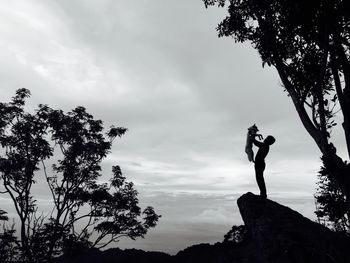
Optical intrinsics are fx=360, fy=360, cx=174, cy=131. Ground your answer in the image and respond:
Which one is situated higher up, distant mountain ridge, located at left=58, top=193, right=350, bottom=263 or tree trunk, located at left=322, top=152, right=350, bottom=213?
tree trunk, located at left=322, top=152, right=350, bottom=213

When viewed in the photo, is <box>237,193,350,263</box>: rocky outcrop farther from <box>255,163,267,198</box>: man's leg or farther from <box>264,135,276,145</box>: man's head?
<box>264,135,276,145</box>: man's head

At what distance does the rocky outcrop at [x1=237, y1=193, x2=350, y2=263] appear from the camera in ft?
28.2

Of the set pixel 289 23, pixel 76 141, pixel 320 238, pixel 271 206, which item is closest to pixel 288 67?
pixel 289 23

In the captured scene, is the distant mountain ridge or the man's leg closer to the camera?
the distant mountain ridge

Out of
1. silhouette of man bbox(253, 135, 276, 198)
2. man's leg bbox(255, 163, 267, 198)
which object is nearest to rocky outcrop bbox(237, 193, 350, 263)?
man's leg bbox(255, 163, 267, 198)

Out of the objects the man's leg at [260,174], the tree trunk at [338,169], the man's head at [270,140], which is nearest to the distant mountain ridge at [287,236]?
the man's leg at [260,174]

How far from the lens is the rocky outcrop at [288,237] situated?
8.59 metres

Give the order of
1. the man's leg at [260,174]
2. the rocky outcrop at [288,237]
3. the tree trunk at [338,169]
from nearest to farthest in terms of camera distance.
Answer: the rocky outcrop at [288,237], the tree trunk at [338,169], the man's leg at [260,174]

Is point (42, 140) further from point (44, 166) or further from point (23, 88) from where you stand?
point (23, 88)

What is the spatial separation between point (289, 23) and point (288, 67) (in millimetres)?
1512

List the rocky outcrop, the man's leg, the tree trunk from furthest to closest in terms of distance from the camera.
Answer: the man's leg → the tree trunk → the rocky outcrop

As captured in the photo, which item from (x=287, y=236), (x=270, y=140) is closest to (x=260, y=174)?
(x=270, y=140)

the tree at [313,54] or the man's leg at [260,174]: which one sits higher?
the tree at [313,54]

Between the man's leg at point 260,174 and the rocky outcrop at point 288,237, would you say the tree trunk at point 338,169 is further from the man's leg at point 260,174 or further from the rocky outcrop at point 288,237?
the man's leg at point 260,174
